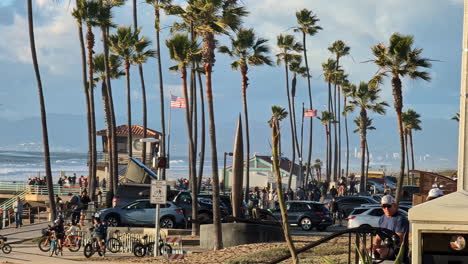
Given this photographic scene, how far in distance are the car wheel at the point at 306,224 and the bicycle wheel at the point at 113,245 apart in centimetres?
1113

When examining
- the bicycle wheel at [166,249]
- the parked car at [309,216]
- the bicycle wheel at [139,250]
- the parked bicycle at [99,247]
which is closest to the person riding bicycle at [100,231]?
the parked bicycle at [99,247]

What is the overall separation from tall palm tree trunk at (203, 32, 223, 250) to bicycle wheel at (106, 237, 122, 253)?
3.46 metres

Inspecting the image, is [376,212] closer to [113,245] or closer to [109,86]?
[113,245]

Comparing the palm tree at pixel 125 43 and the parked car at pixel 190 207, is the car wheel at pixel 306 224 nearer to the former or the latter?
the parked car at pixel 190 207

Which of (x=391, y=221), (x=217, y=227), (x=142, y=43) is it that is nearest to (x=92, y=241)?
(x=217, y=227)

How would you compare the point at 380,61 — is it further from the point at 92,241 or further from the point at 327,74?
the point at 327,74

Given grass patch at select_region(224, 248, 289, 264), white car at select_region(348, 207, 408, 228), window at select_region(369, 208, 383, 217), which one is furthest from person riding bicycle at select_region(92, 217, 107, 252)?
window at select_region(369, 208, 383, 217)

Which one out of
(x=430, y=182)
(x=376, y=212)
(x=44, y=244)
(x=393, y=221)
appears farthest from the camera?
(x=376, y=212)

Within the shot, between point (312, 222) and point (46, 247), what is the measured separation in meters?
13.1

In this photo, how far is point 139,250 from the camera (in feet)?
84.5

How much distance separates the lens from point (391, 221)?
8.47m

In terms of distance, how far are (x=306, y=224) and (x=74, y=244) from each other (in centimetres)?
1208

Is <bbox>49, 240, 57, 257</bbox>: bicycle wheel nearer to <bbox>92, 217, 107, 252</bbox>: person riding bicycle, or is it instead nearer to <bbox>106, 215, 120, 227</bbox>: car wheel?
<bbox>92, 217, 107, 252</bbox>: person riding bicycle

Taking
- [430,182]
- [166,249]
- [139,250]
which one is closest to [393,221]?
[430,182]
